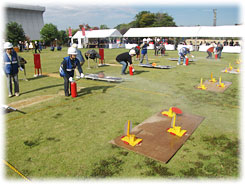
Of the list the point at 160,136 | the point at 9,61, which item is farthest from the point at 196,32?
the point at 160,136

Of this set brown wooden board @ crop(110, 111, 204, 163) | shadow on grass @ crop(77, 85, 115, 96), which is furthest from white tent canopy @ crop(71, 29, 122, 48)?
brown wooden board @ crop(110, 111, 204, 163)

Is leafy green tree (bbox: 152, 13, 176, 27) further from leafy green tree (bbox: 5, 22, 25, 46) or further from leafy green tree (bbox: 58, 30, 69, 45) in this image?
leafy green tree (bbox: 5, 22, 25, 46)

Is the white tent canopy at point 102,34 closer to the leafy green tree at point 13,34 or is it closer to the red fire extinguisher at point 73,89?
the leafy green tree at point 13,34

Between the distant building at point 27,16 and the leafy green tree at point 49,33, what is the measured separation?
26.8 m

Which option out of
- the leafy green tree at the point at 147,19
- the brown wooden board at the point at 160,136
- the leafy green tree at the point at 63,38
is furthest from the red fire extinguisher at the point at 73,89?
the leafy green tree at the point at 147,19

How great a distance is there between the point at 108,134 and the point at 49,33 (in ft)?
194

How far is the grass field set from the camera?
3.85m

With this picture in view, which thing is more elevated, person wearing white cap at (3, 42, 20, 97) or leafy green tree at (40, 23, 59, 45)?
leafy green tree at (40, 23, 59, 45)

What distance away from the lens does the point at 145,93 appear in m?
9.09

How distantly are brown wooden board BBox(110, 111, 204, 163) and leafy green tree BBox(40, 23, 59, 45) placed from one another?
58.2 metres

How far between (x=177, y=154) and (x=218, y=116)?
9.69 ft

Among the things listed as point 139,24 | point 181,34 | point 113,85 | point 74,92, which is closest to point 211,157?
point 74,92

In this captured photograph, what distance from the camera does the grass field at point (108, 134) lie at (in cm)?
385

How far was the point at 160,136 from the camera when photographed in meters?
5.14
